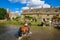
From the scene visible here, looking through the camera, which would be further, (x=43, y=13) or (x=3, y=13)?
(x=3, y=13)

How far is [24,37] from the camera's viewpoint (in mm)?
22844

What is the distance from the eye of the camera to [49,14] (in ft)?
268

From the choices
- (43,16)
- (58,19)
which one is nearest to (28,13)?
(43,16)

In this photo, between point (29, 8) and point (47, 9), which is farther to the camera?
point (29, 8)

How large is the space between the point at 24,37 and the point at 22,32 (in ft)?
3.53

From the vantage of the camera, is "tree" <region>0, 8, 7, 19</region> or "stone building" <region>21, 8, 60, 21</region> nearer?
"stone building" <region>21, 8, 60, 21</region>

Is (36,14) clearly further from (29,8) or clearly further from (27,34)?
(27,34)

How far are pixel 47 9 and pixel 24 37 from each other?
214 ft

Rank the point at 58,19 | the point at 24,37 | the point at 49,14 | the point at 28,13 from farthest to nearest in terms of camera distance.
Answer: the point at 28,13 → the point at 49,14 → the point at 58,19 → the point at 24,37

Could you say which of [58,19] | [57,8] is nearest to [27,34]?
[58,19]

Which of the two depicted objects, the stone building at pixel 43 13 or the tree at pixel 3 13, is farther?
the tree at pixel 3 13

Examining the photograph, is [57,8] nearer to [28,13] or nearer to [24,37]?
[28,13]

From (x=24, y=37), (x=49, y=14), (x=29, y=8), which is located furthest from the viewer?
(x=29, y=8)

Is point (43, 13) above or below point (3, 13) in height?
below
